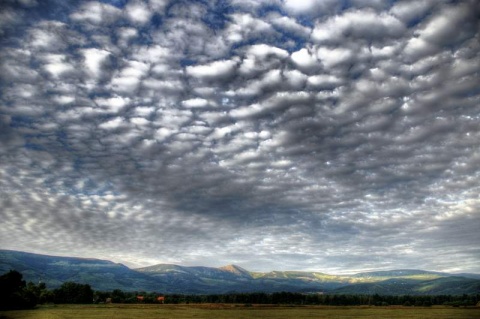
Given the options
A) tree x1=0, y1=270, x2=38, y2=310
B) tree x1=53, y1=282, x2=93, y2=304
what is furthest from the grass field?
tree x1=53, y1=282, x2=93, y2=304

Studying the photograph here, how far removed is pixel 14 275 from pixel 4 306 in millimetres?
11913

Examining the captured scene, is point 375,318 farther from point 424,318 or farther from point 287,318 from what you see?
point 287,318

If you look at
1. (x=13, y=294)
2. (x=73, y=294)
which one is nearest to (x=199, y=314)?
(x=13, y=294)

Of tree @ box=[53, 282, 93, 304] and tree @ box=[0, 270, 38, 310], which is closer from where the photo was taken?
tree @ box=[0, 270, 38, 310]

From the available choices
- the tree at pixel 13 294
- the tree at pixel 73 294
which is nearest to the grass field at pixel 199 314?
the tree at pixel 13 294

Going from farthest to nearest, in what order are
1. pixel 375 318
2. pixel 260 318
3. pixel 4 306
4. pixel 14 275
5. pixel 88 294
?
pixel 88 294 < pixel 14 275 < pixel 4 306 < pixel 375 318 < pixel 260 318

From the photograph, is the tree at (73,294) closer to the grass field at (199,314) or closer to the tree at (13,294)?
the tree at (13,294)

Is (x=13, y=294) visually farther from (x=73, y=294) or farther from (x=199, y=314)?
(x=73, y=294)

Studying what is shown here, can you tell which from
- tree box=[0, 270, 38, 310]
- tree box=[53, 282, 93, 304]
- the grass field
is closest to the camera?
the grass field

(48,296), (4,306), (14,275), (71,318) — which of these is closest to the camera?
(71,318)

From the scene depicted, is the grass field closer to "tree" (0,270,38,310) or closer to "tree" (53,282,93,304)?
"tree" (0,270,38,310)

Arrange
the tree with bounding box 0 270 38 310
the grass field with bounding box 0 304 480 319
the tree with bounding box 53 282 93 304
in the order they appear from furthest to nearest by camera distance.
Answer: the tree with bounding box 53 282 93 304 → the tree with bounding box 0 270 38 310 → the grass field with bounding box 0 304 480 319

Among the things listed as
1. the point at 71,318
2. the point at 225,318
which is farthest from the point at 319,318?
the point at 71,318

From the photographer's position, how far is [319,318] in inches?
3829
